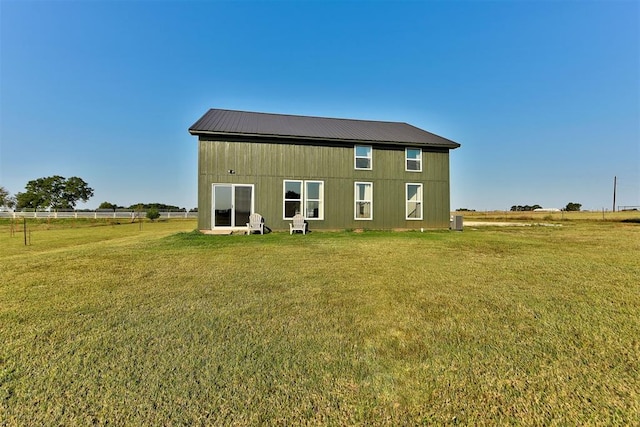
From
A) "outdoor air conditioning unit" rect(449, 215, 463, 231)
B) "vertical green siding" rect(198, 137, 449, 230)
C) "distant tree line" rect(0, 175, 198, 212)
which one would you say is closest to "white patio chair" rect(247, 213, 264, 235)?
"vertical green siding" rect(198, 137, 449, 230)

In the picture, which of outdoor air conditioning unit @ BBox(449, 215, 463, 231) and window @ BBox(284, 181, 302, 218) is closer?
window @ BBox(284, 181, 302, 218)

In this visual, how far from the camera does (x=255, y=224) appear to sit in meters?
11.5

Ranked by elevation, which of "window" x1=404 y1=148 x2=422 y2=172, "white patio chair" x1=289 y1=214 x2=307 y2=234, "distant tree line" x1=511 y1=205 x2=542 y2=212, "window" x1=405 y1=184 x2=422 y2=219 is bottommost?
"white patio chair" x1=289 y1=214 x2=307 y2=234

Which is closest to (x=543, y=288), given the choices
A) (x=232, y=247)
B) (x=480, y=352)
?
(x=480, y=352)

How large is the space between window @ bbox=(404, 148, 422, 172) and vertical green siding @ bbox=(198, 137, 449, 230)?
8.4 inches

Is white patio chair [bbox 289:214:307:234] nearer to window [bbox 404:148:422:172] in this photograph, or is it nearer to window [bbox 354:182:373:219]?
window [bbox 354:182:373:219]

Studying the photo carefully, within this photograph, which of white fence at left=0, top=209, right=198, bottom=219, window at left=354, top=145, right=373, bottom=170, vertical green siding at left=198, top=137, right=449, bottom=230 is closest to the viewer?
vertical green siding at left=198, top=137, right=449, bottom=230

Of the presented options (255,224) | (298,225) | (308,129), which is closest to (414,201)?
(298,225)

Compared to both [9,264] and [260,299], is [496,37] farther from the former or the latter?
[9,264]

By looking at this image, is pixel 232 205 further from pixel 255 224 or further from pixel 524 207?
pixel 524 207

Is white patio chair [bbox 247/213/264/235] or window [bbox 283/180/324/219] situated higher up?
window [bbox 283/180/324/219]

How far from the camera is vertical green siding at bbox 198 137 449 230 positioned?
1175 cm

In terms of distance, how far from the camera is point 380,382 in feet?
6.92

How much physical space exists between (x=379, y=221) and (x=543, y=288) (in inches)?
357
